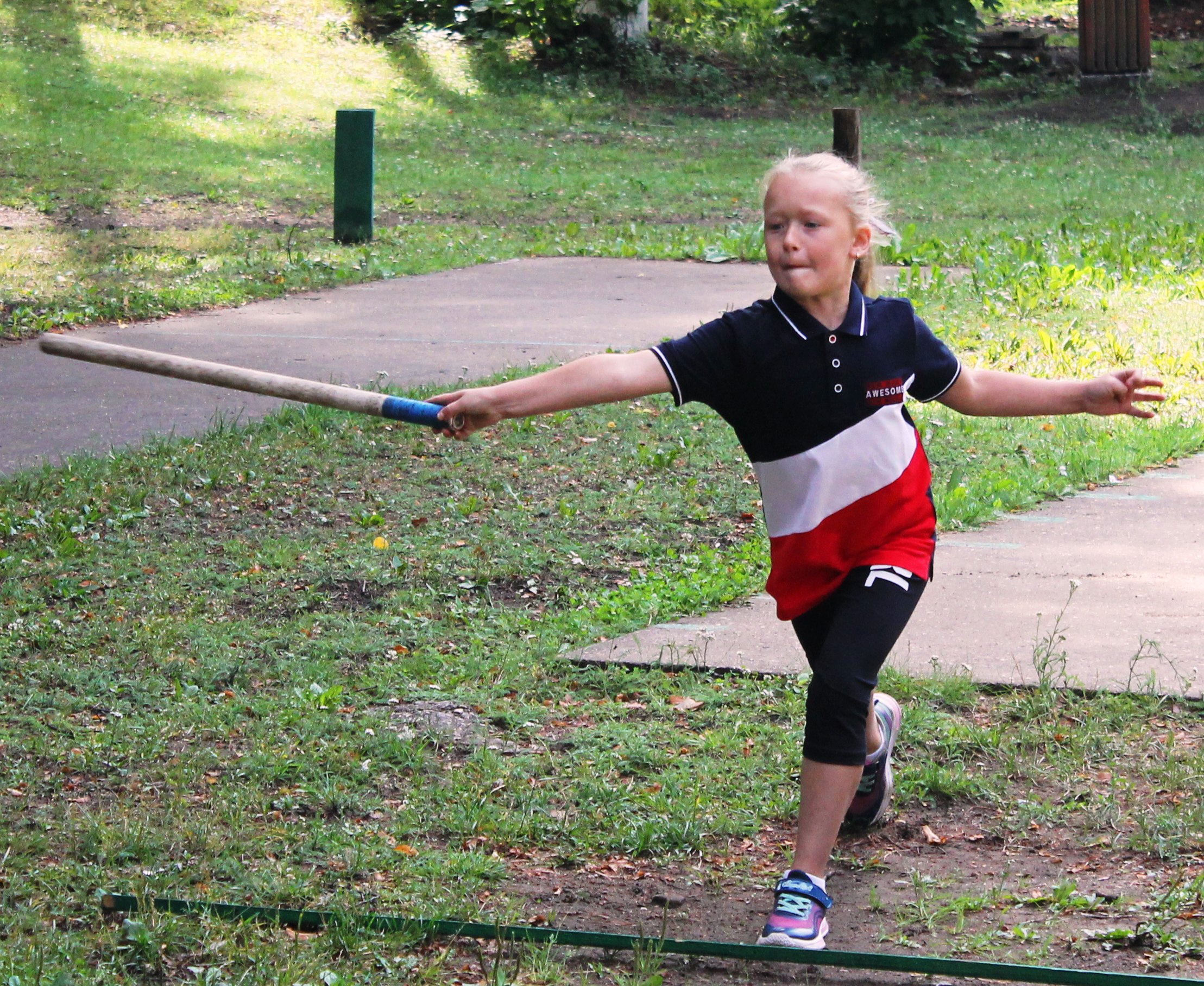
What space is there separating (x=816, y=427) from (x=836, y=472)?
10 centimetres

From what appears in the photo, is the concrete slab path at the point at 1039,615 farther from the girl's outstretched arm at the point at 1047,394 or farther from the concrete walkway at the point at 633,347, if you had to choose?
the girl's outstretched arm at the point at 1047,394

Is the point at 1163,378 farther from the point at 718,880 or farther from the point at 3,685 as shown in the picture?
the point at 3,685

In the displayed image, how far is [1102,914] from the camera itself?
2.88 meters

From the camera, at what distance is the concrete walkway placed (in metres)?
4.12

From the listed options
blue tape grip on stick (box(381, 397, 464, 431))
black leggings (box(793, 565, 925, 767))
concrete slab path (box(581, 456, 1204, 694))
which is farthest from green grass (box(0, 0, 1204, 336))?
black leggings (box(793, 565, 925, 767))

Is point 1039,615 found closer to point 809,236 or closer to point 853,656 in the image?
point 853,656

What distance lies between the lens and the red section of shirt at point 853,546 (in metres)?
2.95

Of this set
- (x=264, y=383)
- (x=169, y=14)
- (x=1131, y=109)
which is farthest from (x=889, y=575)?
(x=169, y=14)

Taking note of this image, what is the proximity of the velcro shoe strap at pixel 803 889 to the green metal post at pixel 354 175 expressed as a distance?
8.91 meters

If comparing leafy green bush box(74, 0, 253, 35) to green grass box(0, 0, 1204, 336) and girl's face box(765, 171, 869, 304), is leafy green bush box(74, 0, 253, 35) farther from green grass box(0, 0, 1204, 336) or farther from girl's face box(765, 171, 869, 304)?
girl's face box(765, 171, 869, 304)

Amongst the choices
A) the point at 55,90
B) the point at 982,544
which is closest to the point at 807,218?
the point at 982,544

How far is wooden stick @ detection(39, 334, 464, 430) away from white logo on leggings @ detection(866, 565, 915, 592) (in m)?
0.85

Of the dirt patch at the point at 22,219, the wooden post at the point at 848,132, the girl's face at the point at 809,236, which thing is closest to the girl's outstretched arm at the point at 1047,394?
the girl's face at the point at 809,236

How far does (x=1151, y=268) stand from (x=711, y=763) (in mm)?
7153
